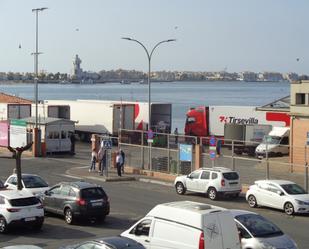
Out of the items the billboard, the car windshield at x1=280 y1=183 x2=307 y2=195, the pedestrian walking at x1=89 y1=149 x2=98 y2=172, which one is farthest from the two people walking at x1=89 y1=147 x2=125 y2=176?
the billboard

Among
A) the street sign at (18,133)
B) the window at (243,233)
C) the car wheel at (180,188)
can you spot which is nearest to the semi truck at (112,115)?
the street sign at (18,133)

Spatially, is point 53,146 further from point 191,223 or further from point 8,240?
point 191,223

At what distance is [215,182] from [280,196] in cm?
416

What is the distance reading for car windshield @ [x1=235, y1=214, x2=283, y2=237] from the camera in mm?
15547

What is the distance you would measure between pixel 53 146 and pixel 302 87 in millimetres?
20737

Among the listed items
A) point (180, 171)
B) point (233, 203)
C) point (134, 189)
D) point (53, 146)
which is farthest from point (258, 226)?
point (53, 146)

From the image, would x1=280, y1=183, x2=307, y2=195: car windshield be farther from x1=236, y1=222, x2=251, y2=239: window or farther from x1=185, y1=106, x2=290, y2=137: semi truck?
x1=185, y1=106, x2=290, y2=137: semi truck

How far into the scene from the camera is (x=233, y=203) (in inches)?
1116

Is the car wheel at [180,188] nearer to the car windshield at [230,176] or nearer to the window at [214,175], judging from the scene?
the window at [214,175]

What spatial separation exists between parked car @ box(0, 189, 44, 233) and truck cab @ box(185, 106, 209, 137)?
41.3 m

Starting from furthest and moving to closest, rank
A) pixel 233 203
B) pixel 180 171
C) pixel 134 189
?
pixel 180 171 < pixel 134 189 < pixel 233 203

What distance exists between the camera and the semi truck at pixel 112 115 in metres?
61.9

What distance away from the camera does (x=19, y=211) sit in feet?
66.0

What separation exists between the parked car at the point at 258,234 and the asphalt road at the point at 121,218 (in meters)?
3.19
